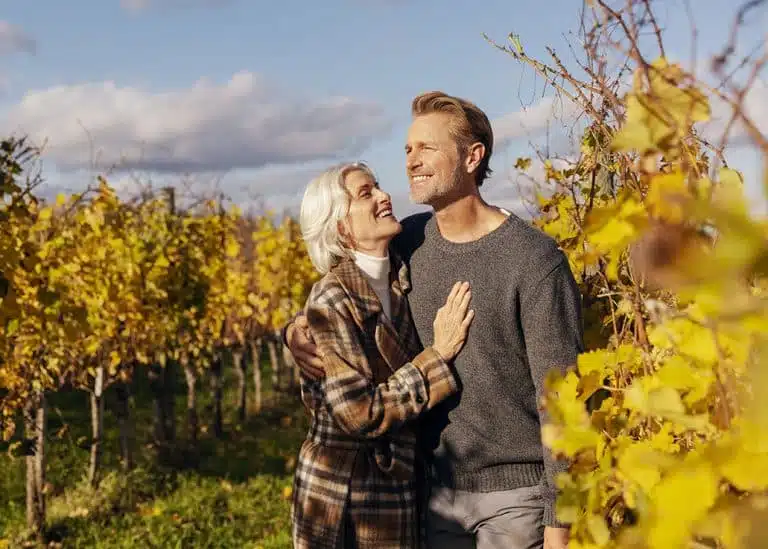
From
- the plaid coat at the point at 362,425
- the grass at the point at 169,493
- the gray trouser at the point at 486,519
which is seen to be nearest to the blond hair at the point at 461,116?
the plaid coat at the point at 362,425

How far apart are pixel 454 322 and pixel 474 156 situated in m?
0.52

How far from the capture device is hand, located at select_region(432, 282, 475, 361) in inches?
84.7

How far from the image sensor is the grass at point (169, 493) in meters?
5.85

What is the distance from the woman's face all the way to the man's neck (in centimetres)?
14

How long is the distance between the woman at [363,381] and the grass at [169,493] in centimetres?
355

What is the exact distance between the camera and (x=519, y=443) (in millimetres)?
2131

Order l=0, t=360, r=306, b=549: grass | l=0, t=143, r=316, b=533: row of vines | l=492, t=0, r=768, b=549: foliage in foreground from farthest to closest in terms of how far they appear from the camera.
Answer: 1. l=0, t=360, r=306, b=549: grass
2. l=0, t=143, r=316, b=533: row of vines
3. l=492, t=0, r=768, b=549: foliage in foreground

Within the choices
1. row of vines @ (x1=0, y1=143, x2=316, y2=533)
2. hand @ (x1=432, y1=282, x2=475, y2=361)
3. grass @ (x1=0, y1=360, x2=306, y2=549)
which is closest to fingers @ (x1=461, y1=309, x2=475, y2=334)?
hand @ (x1=432, y1=282, x2=475, y2=361)

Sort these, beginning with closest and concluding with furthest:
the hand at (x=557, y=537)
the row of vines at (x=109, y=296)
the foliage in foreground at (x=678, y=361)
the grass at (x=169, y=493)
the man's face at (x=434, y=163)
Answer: the foliage in foreground at (x=678, y=361), the hand at (x=557, y=537), the man's face at (x=434, y=163), the row of vines at (x=109, y=296), the grass at (x=169, y=493)

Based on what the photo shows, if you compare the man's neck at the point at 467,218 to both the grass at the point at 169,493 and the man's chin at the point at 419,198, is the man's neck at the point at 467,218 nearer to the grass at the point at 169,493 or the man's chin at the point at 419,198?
the man's chin at the point at 419,198

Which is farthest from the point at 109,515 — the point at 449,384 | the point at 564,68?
the point at 564,68

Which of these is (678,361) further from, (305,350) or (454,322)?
(305,350)

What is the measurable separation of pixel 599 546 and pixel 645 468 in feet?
0.98

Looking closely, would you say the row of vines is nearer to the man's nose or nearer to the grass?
the grass
